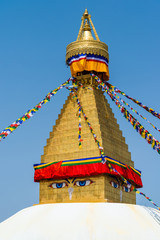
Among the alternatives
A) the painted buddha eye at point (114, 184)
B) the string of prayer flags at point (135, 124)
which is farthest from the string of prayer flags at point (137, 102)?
the painted buddha eye at point (114, 184)

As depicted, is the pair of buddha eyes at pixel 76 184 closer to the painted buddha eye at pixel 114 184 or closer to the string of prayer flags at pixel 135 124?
the painted buddha eye at pixel 114 184

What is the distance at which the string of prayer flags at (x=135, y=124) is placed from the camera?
1770 centimetres

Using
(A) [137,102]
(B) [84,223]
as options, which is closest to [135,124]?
(A) [137,102]

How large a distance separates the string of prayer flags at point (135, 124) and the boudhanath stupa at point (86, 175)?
59cm

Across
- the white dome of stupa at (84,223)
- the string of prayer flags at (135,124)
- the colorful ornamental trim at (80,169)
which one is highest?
the string of prayer flags at (135,124)

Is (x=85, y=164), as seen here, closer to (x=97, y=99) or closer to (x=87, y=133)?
(x=87, y=133)

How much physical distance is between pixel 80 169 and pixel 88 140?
1476 millimetres

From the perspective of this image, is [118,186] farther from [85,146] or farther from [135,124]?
[135,124]

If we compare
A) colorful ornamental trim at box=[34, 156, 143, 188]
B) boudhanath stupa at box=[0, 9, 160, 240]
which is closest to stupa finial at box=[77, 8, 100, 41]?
boudhanath stupa at box=[0, 9, 160, 240]

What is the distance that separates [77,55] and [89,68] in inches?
37.4

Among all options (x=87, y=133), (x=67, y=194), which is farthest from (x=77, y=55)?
(x=67, y=194)

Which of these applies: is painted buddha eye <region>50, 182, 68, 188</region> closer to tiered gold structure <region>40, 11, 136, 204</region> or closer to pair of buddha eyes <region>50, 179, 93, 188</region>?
pair of buddha eyes <region>50, 179, 93, 188</region>

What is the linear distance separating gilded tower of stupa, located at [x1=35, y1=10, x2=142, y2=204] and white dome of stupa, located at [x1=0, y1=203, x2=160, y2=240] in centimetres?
160

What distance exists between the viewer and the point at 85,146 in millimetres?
19266
